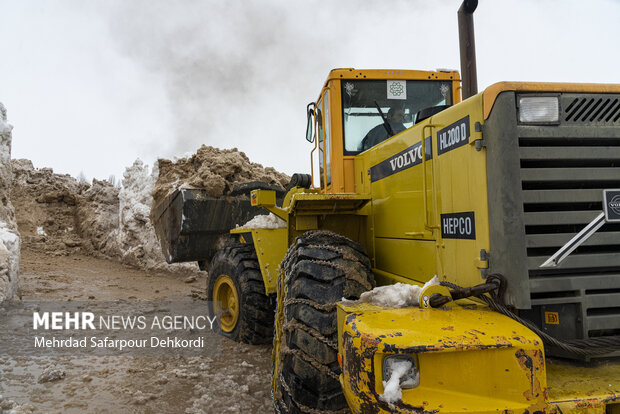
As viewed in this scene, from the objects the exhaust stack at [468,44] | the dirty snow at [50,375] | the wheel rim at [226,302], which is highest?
the exhaust stack at [468,44]

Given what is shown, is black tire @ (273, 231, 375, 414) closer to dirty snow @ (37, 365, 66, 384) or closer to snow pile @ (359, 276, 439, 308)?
snow pile @ (359, 276, 439, 308)

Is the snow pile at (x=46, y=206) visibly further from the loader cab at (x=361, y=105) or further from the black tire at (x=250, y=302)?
the loader cab at (x=361, y=105)

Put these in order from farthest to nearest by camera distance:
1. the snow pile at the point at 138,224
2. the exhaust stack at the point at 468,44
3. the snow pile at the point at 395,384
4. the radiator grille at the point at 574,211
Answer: the snow pile at the point at 138,224
the exhaust stack at the point at 468,44
the radiator grille at the point at 574,211
the snow pile at the point at 395,384

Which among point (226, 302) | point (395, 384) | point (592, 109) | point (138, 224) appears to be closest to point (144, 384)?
point (226, 302)

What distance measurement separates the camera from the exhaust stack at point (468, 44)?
827 cm

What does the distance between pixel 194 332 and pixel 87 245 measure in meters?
8.56

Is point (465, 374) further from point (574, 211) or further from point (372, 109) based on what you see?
point (372, 109)

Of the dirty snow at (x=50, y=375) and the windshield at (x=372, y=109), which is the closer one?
the dirty snow at (x=50, y=375)

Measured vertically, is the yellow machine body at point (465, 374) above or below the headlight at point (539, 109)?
below

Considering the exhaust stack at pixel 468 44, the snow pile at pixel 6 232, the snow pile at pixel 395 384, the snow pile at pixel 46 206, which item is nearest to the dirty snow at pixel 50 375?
the snow pile at pixel 6 232

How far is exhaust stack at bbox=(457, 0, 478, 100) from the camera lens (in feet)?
27.1

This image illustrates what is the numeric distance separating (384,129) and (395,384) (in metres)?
2.81

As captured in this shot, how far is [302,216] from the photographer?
13.5ft

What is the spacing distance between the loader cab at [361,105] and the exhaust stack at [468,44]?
4572 mm
